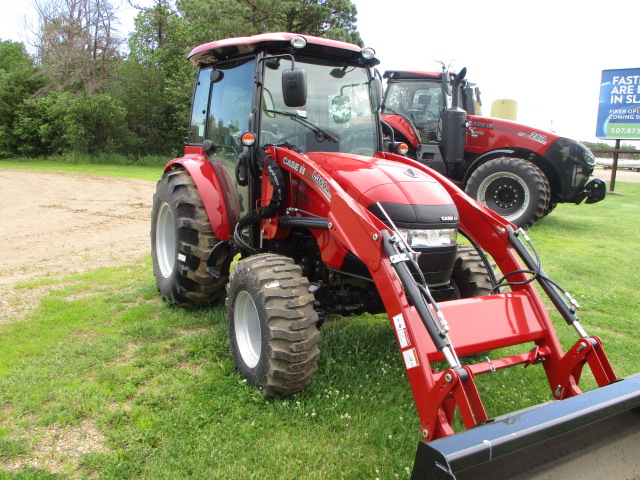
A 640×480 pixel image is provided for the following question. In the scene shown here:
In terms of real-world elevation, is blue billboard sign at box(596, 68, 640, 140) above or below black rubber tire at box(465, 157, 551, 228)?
above

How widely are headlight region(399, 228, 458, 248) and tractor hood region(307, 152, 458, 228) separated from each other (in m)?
0.05

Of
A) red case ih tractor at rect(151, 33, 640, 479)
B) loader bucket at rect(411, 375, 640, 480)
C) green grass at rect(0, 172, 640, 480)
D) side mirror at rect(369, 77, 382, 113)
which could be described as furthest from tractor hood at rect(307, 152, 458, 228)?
loader bucket at rect(411, 375, 640, 480)

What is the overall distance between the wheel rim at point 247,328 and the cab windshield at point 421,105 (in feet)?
23.3

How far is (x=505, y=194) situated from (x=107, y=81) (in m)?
25.9

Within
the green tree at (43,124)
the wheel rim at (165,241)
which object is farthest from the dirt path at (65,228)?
the green tree at (43,124)

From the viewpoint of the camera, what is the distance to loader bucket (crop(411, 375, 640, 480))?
1.97 metres

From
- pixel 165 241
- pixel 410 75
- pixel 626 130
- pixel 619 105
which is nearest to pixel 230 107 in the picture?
pixel 165 241

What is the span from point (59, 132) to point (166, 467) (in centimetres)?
2967

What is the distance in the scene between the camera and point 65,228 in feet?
31.5

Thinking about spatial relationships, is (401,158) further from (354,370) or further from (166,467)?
(166,467)

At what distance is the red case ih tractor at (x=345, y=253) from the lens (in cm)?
249

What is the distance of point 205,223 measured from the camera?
4.56m

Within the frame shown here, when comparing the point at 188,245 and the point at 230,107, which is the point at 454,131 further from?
the point at 188,245

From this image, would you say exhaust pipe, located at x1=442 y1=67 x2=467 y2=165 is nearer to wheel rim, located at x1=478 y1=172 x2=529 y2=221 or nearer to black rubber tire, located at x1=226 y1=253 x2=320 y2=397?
black rubber tire, located at x1=226 y1=253 x2=320 y2=397
